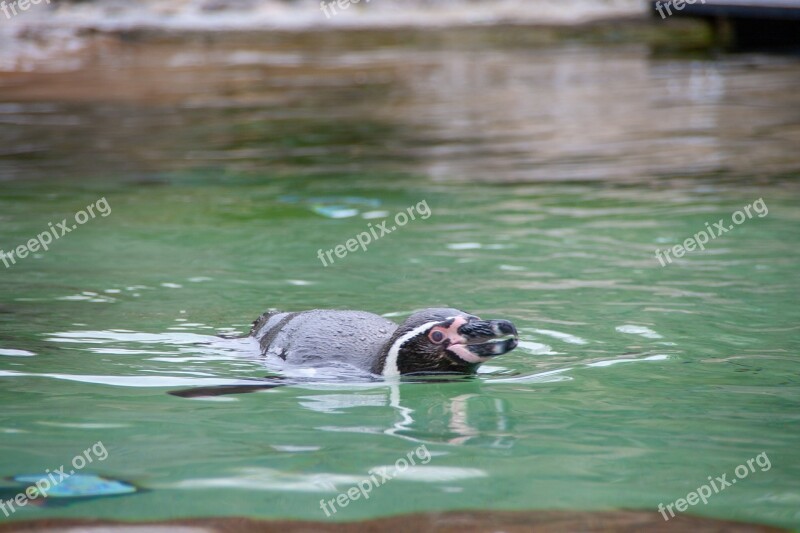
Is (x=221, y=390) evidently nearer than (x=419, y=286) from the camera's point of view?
Yes

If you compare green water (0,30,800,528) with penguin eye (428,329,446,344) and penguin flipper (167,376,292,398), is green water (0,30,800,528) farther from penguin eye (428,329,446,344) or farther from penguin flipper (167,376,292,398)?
penguin eye (428,329,446,344)

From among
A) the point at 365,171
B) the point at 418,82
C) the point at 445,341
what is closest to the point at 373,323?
the point at 445,341

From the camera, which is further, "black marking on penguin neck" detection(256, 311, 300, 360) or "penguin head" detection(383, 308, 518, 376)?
"black marking on penguin neck" detection(256, 311, 300, 360)

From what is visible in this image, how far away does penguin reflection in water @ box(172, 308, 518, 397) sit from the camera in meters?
Answer: 5.06

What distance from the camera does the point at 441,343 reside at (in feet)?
16.9

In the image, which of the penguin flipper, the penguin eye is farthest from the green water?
the penguin eye

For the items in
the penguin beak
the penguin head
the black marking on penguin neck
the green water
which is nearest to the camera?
the green water

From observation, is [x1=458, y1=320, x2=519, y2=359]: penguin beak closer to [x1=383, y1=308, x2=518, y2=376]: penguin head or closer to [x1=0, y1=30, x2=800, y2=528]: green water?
[x1=383, y1=308, x2=518, y2=376]: penguin head

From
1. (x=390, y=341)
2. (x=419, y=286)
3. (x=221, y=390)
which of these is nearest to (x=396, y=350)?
(x=390, y=341)

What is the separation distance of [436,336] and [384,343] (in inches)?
12.2

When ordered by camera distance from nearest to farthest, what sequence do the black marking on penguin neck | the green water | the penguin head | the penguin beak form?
the green water
the penguin beak
the penguin head
the black marking on penguin neck

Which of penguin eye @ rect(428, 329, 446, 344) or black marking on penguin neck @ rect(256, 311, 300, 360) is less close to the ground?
penguin eye @ rect(428, 329, 446, 344)

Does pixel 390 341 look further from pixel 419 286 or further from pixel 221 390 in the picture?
pixel 419 286

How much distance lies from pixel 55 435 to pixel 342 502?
1.31 metres
